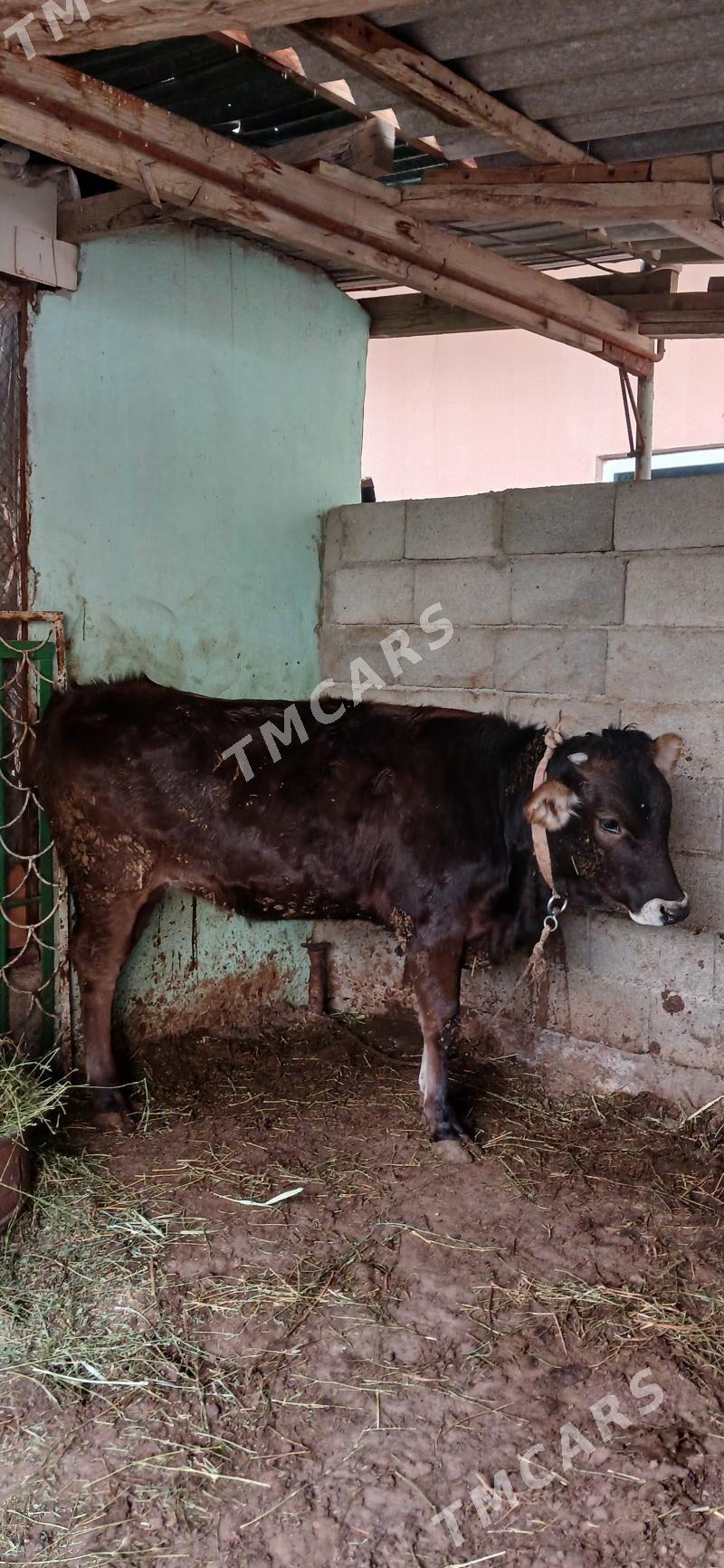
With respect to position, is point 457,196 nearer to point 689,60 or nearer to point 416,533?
point 689,60

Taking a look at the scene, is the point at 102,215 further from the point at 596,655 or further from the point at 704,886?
the point at 704,886

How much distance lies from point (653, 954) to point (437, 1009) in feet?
2.85

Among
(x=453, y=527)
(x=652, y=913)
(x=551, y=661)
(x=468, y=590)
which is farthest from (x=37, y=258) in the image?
(x=652, y=913)

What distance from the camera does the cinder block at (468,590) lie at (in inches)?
188

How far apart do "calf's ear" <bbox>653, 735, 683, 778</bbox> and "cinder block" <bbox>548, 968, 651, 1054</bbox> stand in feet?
2.95

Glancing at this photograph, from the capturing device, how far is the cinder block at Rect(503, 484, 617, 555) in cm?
445

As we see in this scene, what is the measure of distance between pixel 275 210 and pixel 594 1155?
10.7 feet

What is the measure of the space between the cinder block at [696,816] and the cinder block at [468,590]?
3.49ft

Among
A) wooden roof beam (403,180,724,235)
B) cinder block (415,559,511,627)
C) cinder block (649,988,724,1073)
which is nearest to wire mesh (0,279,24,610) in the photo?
wooden roof beam (403,180,724,235)

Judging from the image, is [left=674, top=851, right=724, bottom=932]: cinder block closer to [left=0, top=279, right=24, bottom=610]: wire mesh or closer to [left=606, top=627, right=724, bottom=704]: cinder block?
[left=606, top=627, right=724, bottom=704]: cinder block

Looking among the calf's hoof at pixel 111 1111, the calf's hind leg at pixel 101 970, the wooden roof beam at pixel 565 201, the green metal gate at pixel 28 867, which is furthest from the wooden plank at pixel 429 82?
the calf's hoof at pixel 111 1111

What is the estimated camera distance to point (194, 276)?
4.77m

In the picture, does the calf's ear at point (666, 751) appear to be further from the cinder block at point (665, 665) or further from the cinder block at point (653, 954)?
the cinder block at point (653, 954)

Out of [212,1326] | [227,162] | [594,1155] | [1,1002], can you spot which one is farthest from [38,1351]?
[227,162]
